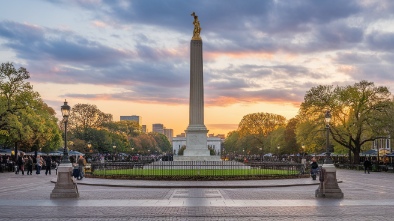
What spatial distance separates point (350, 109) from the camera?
81750mm

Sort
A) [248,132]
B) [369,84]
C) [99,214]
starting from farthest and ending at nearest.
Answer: [248,132]
[369,84]
[99,214]

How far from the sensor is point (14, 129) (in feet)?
214

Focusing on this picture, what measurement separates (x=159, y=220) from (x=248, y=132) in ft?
429

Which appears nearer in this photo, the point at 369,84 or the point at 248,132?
the point at 369,84

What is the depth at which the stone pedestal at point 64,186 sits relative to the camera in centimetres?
2844

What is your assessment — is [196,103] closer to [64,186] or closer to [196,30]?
[196,30]

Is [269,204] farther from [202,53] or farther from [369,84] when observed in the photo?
[369,84]

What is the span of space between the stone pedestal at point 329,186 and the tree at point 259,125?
118289mm

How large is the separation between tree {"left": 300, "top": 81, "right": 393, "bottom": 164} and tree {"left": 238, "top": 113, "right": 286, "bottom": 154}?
6286 centimetres

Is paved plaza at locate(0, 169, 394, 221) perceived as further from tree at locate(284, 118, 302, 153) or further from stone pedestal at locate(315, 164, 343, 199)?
tree at locate(284, 118, 302, 153)

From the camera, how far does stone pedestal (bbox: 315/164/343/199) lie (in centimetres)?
2873

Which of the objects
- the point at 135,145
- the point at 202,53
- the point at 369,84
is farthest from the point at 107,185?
the point at 135,145

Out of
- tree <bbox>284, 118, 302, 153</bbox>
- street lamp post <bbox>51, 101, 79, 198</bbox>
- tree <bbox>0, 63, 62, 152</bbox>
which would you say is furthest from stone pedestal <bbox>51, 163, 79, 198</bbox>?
tree <bbox>284, 118, 302, 153</bbox>

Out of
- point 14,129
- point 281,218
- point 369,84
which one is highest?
point 369,84
